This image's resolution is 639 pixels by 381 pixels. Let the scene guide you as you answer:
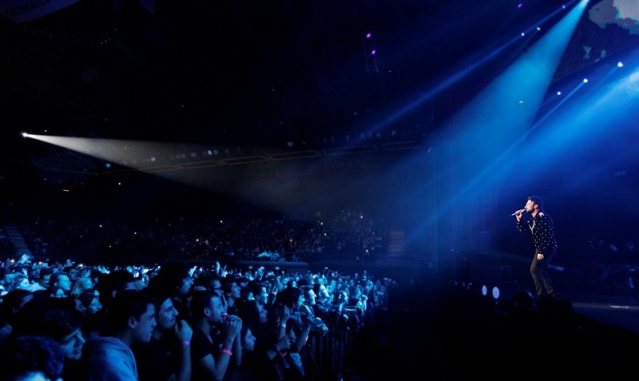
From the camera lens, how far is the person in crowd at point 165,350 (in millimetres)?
2262

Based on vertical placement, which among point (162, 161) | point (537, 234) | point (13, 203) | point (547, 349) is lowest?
point (547, 349)

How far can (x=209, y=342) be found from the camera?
107 inches

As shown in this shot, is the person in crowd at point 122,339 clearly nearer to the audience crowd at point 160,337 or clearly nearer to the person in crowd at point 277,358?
the audience crowd at point 160,337

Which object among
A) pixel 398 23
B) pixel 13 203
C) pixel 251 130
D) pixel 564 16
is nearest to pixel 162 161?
pixel 251 130

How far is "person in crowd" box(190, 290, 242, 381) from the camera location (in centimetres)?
255

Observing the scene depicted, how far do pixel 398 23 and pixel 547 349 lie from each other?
6191 millimetres

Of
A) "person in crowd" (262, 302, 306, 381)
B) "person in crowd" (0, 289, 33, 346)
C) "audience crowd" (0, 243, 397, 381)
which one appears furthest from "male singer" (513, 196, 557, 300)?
"person in crowd" (0, 289, 33, 346)

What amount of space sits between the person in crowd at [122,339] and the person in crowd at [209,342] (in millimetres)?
380

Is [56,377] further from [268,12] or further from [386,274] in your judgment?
[386,274]

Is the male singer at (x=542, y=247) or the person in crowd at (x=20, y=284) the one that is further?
the person in crowd at (x=20, y=284)

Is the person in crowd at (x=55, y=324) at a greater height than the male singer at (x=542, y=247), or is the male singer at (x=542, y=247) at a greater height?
the male singer at (x=542, y=247)

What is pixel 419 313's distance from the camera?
1205 cm

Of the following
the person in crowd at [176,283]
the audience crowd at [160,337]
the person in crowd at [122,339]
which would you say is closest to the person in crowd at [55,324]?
the audience crowd at [160,337]

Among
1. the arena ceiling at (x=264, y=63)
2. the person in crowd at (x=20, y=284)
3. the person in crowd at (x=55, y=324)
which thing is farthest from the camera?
the arena ceiling at (x=264, y=63)
